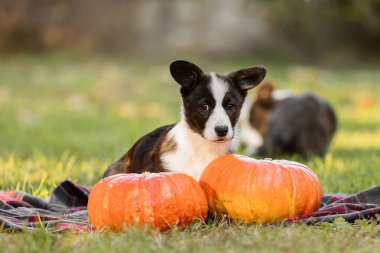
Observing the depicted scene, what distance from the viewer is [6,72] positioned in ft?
46.1

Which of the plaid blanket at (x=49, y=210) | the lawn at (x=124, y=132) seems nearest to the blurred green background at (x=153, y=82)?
the lawn at (x=124, y=132)

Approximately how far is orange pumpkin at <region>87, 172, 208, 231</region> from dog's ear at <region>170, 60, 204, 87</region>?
725 mm

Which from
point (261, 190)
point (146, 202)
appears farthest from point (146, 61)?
point (146, 202)

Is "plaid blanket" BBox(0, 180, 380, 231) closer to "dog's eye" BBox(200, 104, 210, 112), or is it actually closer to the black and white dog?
the black and white dog

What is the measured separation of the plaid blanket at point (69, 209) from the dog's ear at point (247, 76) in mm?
991

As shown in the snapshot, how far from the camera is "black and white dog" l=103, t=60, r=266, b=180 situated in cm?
429

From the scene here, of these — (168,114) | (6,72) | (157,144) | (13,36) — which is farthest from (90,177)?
(13,36)

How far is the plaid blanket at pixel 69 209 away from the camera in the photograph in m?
4.04

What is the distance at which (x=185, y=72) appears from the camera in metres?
4.41

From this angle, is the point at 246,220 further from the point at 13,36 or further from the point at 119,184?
the point at 13,36

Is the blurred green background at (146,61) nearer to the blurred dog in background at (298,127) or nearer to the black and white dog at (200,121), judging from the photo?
the blurred dog in background at (298,127)

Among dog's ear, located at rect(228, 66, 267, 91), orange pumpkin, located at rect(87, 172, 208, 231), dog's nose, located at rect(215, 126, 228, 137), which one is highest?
dog's ear, located at rect(228, 66, 267, 91)

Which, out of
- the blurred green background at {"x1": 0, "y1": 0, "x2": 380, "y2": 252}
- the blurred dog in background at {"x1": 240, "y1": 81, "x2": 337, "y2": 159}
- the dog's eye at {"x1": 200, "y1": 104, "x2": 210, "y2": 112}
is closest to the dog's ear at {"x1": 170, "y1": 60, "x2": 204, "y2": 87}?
the dog's eye at {"x1": 200, "y1": 104, "x2": 210, "y2": 112}

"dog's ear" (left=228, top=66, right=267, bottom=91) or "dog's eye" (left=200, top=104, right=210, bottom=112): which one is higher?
"dog's ear" (left=228, top=66, right=267, bottom=91)
